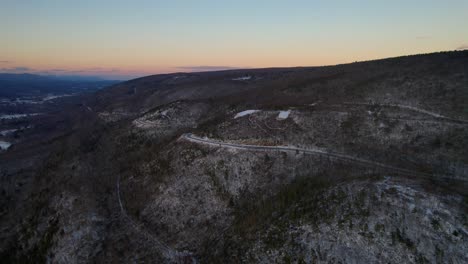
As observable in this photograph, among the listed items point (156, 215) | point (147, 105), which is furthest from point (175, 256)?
point (147, 105)

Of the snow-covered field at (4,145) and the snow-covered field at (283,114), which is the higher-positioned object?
the snow-covered field at (283,114)

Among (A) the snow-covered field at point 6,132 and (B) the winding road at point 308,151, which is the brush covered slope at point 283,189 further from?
(A) the snow-covered field at point 6,132

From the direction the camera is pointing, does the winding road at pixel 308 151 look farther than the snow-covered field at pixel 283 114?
No

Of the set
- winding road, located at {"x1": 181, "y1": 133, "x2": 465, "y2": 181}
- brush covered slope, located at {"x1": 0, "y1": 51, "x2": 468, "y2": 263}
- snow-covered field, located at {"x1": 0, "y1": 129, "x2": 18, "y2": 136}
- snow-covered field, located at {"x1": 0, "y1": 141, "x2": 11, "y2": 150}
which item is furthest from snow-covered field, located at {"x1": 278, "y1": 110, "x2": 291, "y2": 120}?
snow-covered field, located at {"x1": 0, "y1": 129, "x2": 18, "y2": 136}

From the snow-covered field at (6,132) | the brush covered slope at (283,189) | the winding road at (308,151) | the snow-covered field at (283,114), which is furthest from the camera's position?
the snow-covered field at (6,132)

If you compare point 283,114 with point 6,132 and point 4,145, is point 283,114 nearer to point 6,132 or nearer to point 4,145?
point 4,145

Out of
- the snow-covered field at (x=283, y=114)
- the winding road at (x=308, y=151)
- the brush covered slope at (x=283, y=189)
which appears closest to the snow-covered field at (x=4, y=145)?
the brush covered slope at (x=283, y=189)

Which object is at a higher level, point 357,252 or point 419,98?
point 419,98

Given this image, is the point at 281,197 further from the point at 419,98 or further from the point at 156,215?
the point at 419,98

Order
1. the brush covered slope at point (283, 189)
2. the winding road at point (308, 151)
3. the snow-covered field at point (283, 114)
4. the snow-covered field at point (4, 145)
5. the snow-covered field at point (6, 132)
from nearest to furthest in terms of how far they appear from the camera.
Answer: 1. the brush covered slope at point (283, 189)
2. the winding road at point (308, 151)
3. the snow-covered field at point (283, 114)
4. the snow-covered field at point (4, 145)
5. the snow-covered field at point (6, 132)
